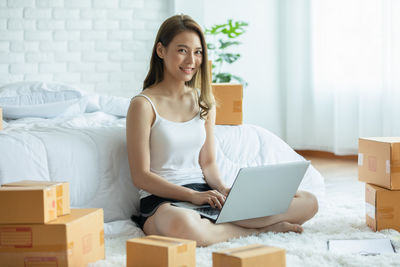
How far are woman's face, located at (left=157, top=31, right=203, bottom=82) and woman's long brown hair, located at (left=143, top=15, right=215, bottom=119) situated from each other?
0.02 m

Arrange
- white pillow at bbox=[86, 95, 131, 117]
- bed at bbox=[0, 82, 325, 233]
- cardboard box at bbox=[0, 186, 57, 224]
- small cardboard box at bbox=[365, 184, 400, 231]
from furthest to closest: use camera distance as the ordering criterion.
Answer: white pillow at bbox=[86, 95, 131, 117] < small cardboard box at bbox=[365, 184, 400, 231] < bed at bbox=[0, 82, 325, 233] < cardboard box at bbox=[0, 186, 57, 224]

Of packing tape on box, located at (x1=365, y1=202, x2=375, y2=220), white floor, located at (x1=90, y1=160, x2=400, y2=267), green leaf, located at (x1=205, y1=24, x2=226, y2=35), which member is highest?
green leaf, located at (x1=205, y1=24, x2=226, y2=35)

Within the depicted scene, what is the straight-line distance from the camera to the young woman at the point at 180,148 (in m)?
2.01

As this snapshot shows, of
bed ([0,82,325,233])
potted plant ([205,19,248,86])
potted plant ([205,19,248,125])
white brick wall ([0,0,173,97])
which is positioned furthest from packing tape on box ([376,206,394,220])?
white brick wall ([0,0,173,97])

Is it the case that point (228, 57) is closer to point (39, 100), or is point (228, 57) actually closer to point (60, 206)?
point (39, 100)

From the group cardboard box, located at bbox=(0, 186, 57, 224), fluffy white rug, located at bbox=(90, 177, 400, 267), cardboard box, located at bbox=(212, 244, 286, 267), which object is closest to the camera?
cardboard box, located at bbox=(212, 244, 286, 267)

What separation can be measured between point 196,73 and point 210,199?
573 mm

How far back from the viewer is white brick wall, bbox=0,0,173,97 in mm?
4363

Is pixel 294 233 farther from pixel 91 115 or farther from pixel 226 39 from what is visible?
pixel 226 39

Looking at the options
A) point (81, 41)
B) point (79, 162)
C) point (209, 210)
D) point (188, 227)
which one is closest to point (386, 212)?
point (209, 210)

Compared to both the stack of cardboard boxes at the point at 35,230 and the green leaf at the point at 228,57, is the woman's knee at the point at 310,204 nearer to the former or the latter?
the stack of cardboard boxes at the point at 35,230

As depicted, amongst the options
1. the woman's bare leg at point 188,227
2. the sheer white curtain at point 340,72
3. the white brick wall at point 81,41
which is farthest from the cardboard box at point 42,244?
the sheer white curtain at point 340,72

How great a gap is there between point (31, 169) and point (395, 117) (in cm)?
315

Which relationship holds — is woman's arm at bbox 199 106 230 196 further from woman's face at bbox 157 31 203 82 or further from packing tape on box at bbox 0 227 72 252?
packing tape on box at bbox 0 227 72 252
